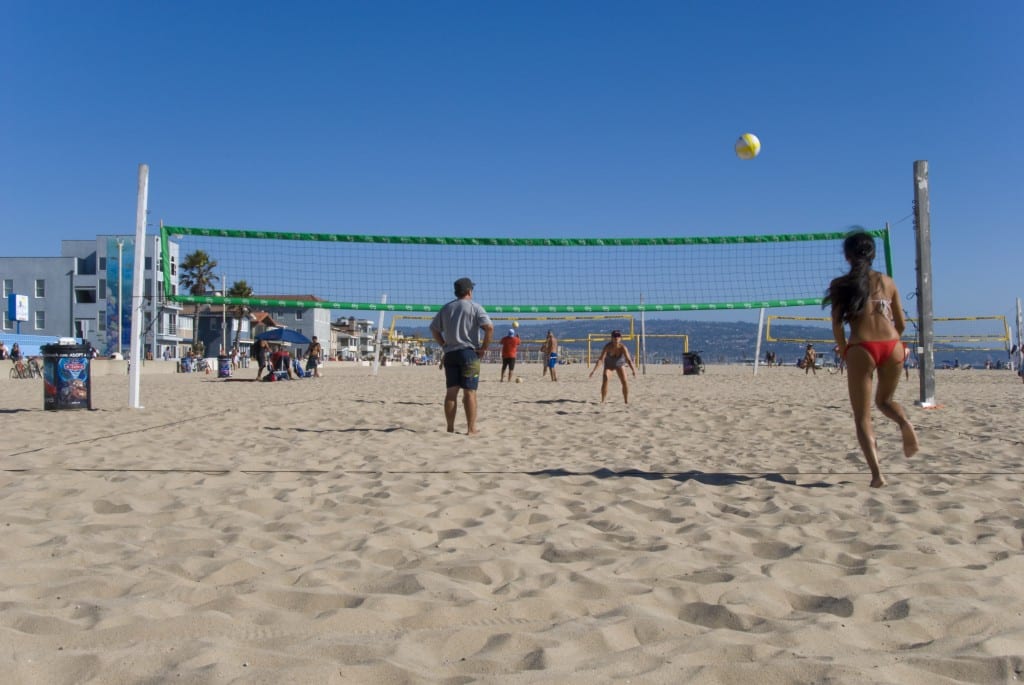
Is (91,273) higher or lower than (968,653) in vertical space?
higher

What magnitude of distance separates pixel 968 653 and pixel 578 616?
907 millimetres

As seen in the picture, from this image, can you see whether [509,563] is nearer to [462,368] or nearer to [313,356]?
[462,368]

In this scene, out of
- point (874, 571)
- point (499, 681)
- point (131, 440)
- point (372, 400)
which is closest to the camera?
point (499, 681)

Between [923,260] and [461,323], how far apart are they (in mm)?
5712

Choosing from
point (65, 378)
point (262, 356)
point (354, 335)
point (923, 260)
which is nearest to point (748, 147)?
point (923, 260)

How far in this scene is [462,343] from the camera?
21.3 ft

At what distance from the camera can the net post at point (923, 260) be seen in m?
9.08

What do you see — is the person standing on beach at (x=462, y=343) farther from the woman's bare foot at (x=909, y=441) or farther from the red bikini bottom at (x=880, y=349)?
the woman's bare foot at (x=909, y=441)

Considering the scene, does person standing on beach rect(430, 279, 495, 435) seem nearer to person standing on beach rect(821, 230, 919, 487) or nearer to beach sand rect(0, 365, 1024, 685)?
beach sand rect(0, 365, 1024, 685)

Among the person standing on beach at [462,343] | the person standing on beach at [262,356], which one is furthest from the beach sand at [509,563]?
the person standing on beach at [262,356]

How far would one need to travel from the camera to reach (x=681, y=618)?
2148mm

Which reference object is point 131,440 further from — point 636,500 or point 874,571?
point 874,571

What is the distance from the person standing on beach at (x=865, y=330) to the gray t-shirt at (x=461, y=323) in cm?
303

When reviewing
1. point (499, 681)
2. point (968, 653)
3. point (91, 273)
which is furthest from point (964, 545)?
point (91, 273)
